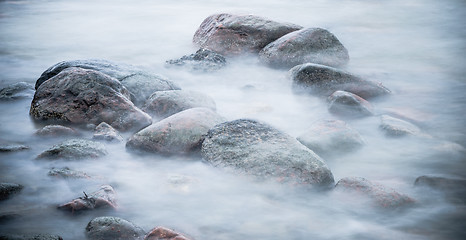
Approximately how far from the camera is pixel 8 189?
3.16 m

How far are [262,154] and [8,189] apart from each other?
184 cm

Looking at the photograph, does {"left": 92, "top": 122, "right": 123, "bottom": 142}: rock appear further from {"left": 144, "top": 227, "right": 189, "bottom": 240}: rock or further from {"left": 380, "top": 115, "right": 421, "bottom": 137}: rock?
{"left": 380, "top": 115, "right": 421, "bottom": 137}: rock

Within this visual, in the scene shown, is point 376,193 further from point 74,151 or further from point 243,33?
point 243,33

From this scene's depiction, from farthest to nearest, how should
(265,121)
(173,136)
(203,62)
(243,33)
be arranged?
(243,33)
(203,62)
(265,121)
(173,136)

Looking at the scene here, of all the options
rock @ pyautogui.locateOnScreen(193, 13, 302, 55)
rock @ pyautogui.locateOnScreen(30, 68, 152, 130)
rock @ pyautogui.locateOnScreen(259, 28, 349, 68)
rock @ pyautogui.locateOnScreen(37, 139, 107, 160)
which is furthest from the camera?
rock @ pyautogui.locateOnScreen(193, 13, 302, 55)

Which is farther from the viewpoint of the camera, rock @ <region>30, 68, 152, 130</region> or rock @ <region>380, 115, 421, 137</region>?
rock @ <region>30, 68, 152, 130</region>

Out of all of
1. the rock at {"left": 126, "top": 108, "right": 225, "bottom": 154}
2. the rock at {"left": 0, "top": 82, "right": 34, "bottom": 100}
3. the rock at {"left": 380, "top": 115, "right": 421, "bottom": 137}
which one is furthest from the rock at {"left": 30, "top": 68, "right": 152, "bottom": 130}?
the rock at {"left": 380, "top": 115, "right": 421, "bottom": 137}

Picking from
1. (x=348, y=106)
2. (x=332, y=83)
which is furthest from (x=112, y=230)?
(x=332, y=83)

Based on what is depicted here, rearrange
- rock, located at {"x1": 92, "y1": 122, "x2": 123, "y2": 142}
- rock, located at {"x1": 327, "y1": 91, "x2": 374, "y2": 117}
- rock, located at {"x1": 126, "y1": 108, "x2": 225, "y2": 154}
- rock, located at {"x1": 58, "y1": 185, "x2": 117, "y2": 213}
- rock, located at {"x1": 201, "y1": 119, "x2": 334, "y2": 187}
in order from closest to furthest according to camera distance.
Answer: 1. rock, located at {"x1": 58, "y1": 185, "x2": 117, "y2": 213}
2. rock, located at {"x1": 201, "y1": 119, "x2": 334, "y2": 187}
3. rock, located at {"x1": 126, "y1": 108, "x2": 225, "y2": 154}
4. rock, located at {"x1": 92, "y1": 122, "x2": 123, "y2": 142}
5. rock, located at {"x1": 327, "y1": 91, "x2": 374, "y2": 117}

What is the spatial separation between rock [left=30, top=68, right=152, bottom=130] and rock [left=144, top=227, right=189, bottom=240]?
6.28 ft

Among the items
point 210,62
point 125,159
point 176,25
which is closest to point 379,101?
point 210,62

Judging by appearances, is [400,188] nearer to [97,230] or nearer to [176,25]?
[97,230]

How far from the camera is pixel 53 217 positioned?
2.93m

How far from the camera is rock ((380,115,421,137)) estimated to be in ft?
14.1
